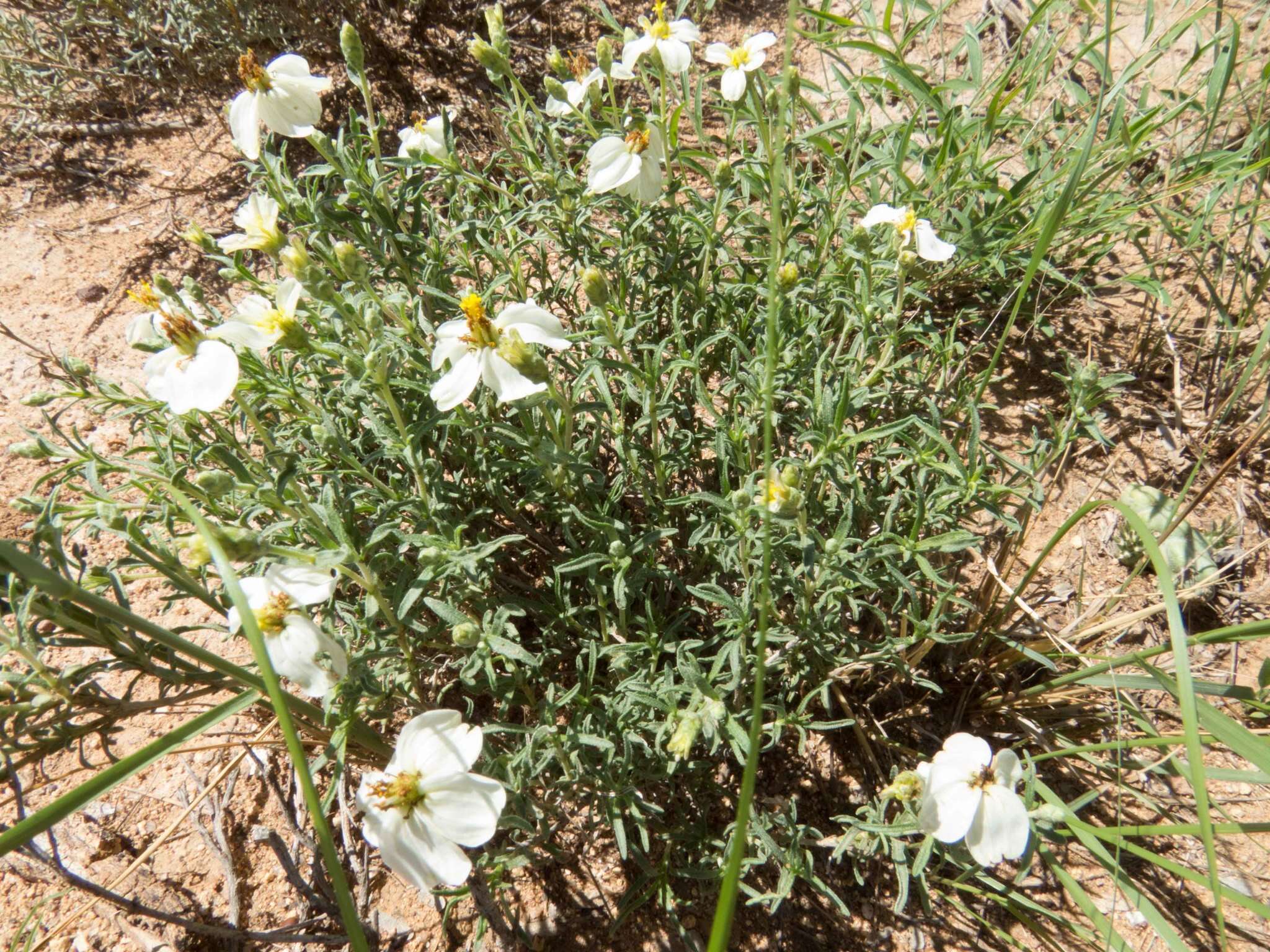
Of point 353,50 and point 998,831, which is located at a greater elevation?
point 353,50

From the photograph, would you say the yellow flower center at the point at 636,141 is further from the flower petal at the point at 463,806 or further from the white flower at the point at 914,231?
the flower petal at the point at 463,806

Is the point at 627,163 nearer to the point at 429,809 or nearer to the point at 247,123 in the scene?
the point at 247,123

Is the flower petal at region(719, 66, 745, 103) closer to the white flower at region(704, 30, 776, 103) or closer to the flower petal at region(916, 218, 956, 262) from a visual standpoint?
the white flower at region(704, 30, 776, 103)

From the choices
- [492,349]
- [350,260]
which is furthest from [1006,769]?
[350,260]

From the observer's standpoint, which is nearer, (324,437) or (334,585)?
(334,585)

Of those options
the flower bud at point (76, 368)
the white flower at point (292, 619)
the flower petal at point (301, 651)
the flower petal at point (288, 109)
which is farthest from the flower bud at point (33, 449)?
the flower petal at point (288, 109)

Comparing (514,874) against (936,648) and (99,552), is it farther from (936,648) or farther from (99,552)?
(99,552)
